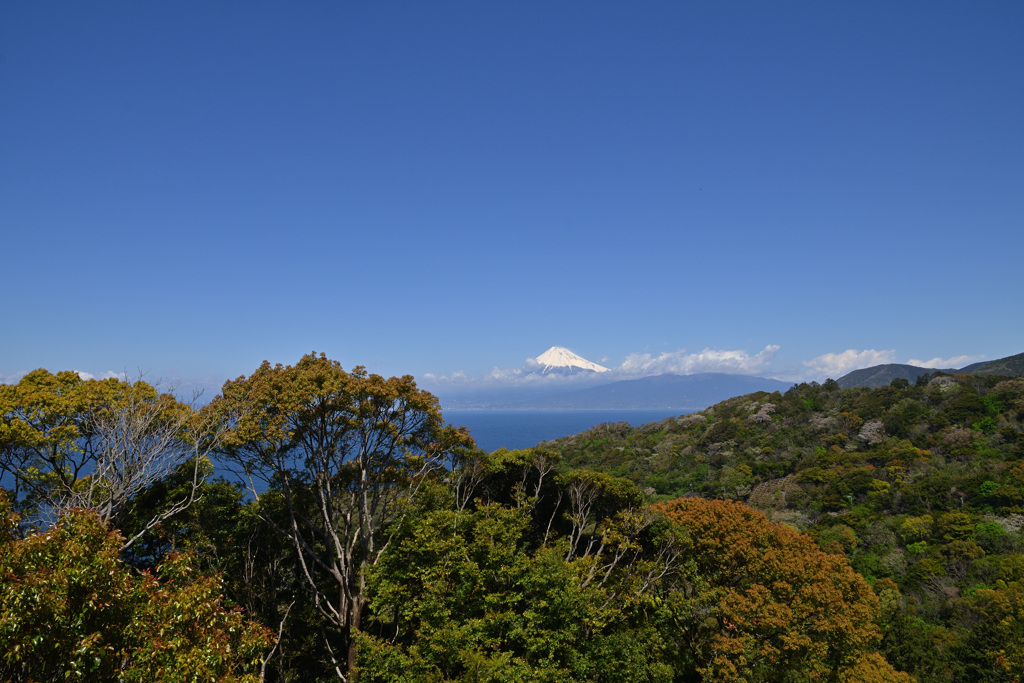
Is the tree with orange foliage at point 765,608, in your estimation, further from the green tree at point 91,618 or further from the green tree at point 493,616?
the green tree at point 91,618

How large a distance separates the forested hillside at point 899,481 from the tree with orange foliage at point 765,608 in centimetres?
945

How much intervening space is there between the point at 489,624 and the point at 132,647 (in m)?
7.04

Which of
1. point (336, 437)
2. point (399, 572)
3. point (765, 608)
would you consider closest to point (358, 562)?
point (399, 572)

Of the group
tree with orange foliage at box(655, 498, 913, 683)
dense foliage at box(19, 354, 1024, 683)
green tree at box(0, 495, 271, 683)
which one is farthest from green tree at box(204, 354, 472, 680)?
tree with orange foliage at box(655, 498, 913, 683)

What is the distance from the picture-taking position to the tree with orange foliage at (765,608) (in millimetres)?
14688

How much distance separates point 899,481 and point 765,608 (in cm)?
4091

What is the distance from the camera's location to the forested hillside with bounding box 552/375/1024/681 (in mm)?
23875

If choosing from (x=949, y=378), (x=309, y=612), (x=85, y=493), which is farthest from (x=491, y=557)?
(x=949, y=378)

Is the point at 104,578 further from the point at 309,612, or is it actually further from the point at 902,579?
the point at 902,579

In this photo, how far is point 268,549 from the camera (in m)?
17.1

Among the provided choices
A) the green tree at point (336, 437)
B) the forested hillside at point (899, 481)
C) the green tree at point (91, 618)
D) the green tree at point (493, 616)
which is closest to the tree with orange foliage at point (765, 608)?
the green tree at point (493, 616)

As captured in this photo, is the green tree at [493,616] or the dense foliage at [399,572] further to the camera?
the green tree at [493,616]

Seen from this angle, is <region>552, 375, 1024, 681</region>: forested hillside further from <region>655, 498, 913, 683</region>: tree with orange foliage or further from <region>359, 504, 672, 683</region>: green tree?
<region>359, 504, 672, 683</region>: green tree

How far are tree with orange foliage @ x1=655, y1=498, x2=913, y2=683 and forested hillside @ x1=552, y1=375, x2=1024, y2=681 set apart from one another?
945 centimetres
